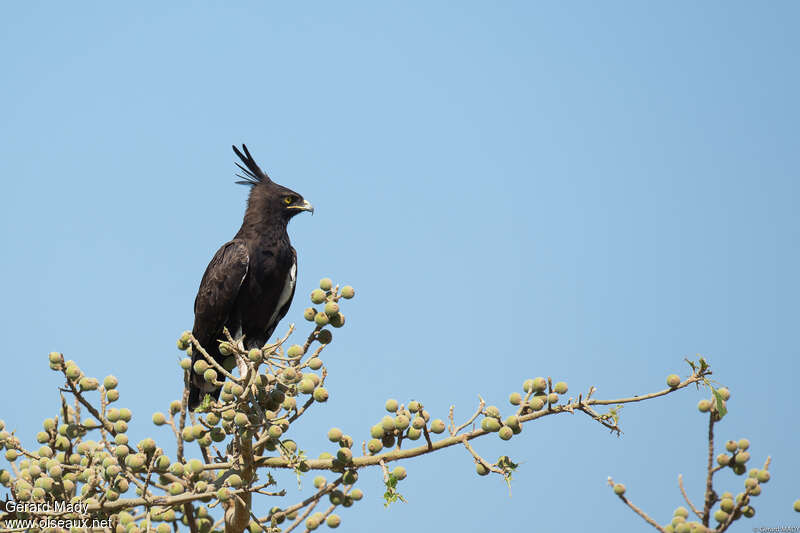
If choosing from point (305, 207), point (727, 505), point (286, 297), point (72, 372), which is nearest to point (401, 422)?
point (727, 505)

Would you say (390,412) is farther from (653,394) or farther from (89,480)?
(89,480)

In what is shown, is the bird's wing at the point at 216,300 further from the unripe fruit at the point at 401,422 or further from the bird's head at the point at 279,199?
the unripe fruit at the point at 401,422

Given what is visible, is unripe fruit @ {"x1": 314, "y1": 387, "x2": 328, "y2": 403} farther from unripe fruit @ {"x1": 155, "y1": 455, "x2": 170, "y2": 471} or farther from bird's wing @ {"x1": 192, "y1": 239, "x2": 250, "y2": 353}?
bird's wing @ {"x1": 192, "y1": 239, "x2": 250, "y2": 353}

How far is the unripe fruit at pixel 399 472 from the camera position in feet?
13.9

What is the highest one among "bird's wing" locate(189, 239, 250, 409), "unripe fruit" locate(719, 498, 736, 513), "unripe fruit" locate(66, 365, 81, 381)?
"bird's wing" locate(189, 239, 250, 409)

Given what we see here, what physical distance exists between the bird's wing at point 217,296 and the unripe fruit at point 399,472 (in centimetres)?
388

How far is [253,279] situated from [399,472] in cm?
406

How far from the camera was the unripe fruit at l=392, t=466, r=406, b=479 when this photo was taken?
13.9ft

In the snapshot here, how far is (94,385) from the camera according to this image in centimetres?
493

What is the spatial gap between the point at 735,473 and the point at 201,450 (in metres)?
3.14

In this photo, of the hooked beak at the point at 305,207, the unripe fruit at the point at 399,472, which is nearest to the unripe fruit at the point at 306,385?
the unripe fruit at the point at 399,472

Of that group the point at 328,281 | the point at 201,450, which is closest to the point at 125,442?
the point at 201,450

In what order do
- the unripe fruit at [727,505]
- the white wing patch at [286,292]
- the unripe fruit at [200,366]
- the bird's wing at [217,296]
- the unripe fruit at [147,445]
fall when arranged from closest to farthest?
1. the unripe fruit at [727,505]
2. the unripe fruit at [147,445]
3. the unripe fruit at [200,366]
4. the bird's wing at [217,296]
5. the white wing patch at [286,292]

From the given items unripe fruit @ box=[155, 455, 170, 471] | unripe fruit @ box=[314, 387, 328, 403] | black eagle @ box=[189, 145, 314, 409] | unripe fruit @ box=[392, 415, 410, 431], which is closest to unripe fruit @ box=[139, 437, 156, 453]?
unripe fruit @ box=[155, 455, 170, 471]
